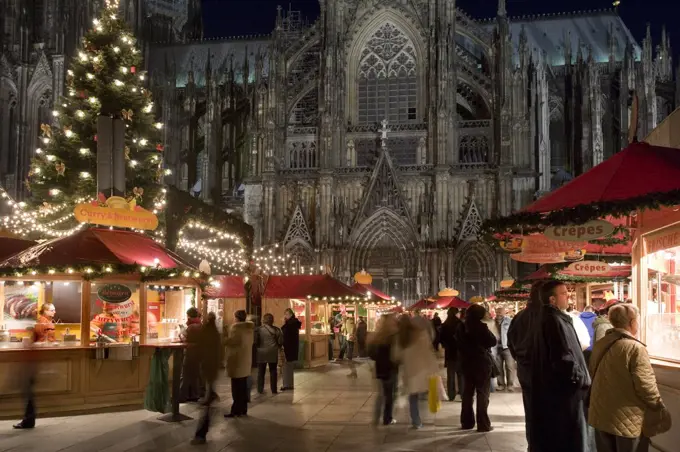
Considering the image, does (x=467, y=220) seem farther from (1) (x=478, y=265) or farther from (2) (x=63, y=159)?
(2) (x=63, y=159)

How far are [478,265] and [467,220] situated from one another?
2.26m

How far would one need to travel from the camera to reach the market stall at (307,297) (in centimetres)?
2102

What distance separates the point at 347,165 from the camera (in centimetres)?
4000

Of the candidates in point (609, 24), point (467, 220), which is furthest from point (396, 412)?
point (609, 24)

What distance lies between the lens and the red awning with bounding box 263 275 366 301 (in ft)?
68.7

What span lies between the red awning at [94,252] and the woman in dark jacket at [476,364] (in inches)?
216

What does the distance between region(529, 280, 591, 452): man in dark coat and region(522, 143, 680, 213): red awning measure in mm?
1567

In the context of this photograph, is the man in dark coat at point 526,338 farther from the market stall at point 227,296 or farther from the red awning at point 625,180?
the market stall at point 227,296

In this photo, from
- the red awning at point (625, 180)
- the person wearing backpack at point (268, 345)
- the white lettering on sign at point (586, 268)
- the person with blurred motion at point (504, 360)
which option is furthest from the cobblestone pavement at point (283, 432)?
the red awning at point (625, 180)

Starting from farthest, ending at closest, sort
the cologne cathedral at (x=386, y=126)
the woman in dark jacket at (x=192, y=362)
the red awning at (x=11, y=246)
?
the cologne cathedral at (x=386, y=126) → the red awning at (x=11, y=246) → the woman in dark jacket at (x=192, y=362)

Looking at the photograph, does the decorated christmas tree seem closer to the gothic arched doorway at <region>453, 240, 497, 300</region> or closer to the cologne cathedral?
the cologne cathedral

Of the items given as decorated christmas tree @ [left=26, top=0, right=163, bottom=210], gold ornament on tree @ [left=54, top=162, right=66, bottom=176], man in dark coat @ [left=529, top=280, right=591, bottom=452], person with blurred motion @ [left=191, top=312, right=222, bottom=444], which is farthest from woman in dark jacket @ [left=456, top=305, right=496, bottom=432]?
gold ornament on tree @ [left=54, top=162, right=66, bottom=176]

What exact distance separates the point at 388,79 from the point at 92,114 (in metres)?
22.2

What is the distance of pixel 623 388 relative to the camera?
5805 millimetres
